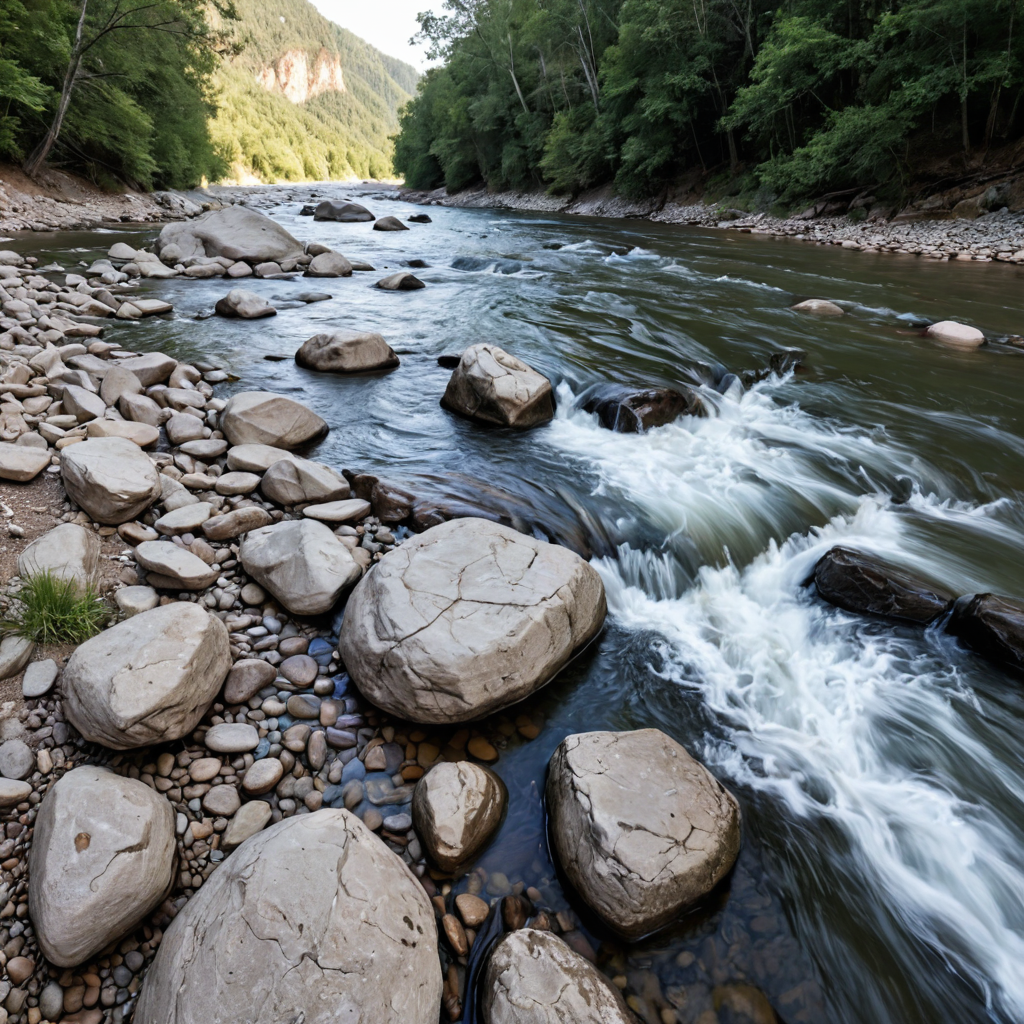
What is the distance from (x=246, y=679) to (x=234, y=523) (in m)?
1.25

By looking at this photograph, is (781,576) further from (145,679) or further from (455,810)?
(145,679)

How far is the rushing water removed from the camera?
7.66 ft

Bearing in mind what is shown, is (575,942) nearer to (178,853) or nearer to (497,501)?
(178,853)

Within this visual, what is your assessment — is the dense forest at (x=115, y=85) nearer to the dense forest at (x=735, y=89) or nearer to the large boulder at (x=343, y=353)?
the large boulder at (x=343, y=353)

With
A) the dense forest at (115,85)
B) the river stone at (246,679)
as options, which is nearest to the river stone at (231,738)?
the river stone at (246,679)

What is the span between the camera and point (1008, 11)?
14.8m

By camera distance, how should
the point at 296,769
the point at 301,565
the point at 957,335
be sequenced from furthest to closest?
the point at 957,335 → the point at 301,565 → the point at 296,769

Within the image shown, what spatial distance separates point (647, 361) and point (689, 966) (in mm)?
6730

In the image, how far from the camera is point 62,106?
1755cm

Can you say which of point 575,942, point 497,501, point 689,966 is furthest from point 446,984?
point 497,501

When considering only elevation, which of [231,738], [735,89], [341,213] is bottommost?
[341,213]

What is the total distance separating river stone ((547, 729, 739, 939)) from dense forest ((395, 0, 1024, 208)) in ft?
68.1

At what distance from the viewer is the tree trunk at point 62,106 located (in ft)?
54.9

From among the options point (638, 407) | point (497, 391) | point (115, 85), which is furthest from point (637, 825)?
point (115, 85)
